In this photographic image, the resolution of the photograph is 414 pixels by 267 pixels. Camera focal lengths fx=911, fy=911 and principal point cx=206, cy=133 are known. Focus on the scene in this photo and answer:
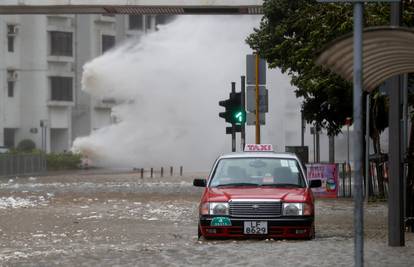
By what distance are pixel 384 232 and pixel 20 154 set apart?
37951 millimetres

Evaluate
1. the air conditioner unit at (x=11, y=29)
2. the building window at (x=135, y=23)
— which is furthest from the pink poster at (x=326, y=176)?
the building window at (x=135, y=23)

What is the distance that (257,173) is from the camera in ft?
50.5

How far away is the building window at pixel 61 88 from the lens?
70562mm

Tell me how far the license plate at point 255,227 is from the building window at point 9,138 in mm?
56056

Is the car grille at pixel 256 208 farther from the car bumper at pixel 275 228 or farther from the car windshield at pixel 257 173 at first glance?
the car windshield at pixel 257 173

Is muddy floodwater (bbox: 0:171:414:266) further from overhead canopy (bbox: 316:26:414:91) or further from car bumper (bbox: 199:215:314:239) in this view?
overhead canopy (bbox: 316:26:414:91)

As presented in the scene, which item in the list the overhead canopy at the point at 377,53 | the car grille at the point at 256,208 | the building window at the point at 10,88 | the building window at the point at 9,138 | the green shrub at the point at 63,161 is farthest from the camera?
the building window at the point at 9,138

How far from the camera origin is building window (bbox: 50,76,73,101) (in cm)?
7056

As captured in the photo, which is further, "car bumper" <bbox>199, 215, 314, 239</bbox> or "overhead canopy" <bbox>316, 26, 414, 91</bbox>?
"car bumper" <bbox>199, 215, 314, 239</bbox>

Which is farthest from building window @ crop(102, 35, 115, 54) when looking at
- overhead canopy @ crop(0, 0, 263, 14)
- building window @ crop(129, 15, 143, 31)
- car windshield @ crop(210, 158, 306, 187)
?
car windshield @ crop(210, 158, 306, 187)

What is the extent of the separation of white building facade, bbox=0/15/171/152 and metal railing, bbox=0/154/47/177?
10779 millimetres

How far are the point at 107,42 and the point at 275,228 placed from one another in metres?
61.1

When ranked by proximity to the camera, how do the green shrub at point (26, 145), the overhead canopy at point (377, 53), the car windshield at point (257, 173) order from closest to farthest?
the overhead canopy at point (377, 53)
the car windshield at point (257, 173)
the green shrub at point (26, 145)

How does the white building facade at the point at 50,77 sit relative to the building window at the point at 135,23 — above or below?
below
